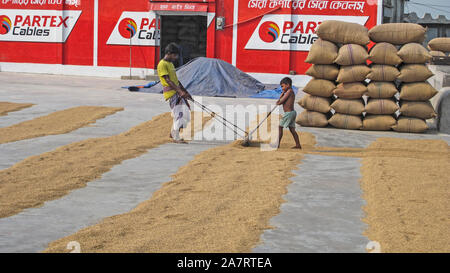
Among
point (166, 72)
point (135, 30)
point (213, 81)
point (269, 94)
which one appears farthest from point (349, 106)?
point (135, 30)

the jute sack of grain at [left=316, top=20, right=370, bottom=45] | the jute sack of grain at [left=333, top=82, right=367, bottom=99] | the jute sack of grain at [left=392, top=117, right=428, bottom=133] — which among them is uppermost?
the jute sack of grain at [left=316, top=20, right=370, bottom=45]

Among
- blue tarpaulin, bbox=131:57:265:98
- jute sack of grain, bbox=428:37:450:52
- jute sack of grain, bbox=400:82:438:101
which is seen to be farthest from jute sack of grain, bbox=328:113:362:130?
jute sack of grain, bbox=428:37:450:52

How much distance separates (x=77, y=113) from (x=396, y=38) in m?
7.54

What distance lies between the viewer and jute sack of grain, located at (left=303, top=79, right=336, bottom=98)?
1442cm

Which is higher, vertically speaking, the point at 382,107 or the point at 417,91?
the point at 417,91

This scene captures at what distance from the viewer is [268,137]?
12.6 m

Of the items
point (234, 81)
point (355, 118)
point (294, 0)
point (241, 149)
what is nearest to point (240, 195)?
point (241, 149)

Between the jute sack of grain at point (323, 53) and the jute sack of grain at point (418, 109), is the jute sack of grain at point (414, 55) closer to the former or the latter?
the jute sack of grain at point (418, 109)

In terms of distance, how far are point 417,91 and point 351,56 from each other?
1680mm

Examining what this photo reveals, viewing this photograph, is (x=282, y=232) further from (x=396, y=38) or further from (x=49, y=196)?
(x=396, y=38)

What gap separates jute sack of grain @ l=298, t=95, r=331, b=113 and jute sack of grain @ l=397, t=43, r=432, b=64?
1.91 meters

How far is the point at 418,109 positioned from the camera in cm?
1447

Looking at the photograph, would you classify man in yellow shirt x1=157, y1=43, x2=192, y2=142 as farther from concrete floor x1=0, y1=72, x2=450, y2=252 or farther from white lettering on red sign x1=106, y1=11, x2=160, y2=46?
white lettering on red sign x1=106, y1=11, x2=160, y2=46

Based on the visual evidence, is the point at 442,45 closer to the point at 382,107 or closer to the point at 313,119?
the point at 382,107
